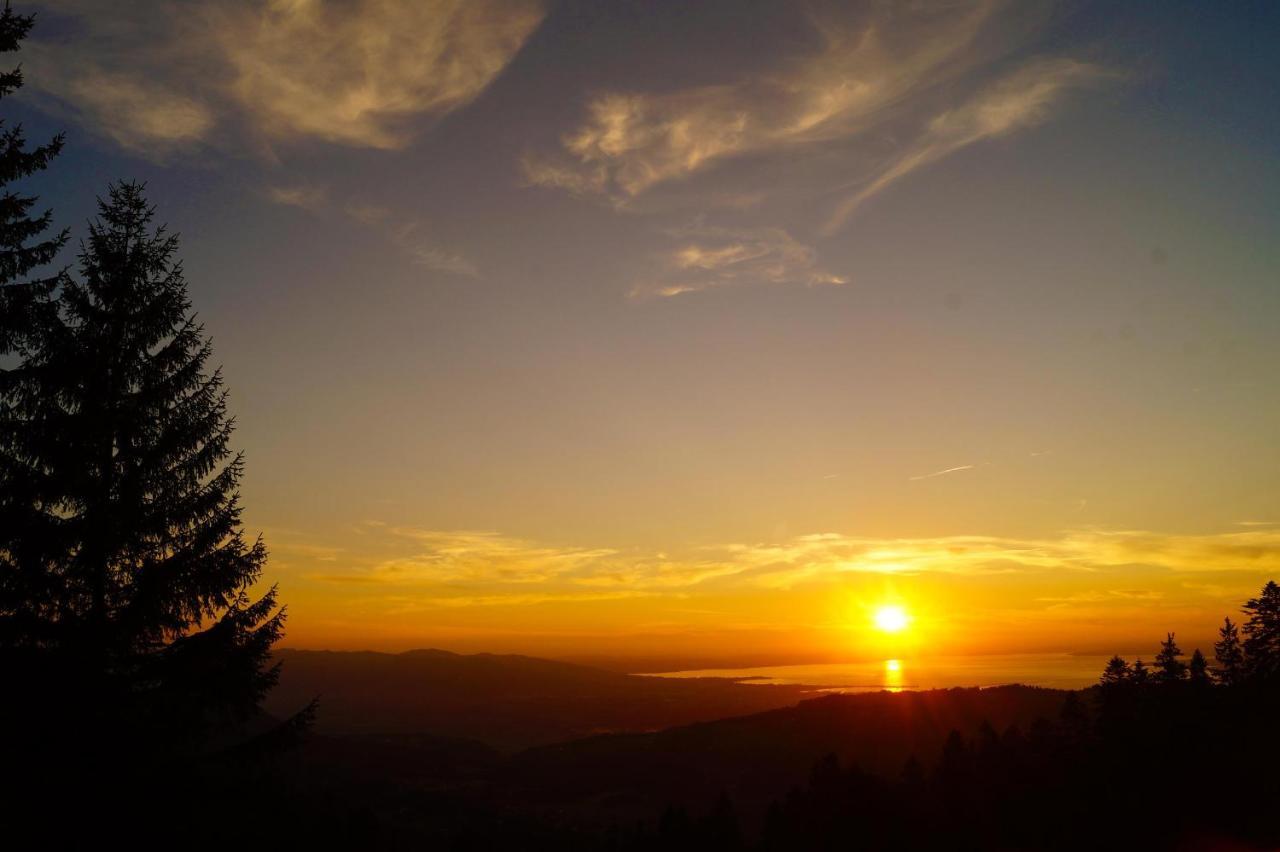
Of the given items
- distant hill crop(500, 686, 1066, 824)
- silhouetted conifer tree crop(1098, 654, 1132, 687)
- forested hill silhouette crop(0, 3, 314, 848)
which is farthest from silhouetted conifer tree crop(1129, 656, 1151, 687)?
distant hill crop(500, 686, 1066, 824)

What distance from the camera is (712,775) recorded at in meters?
180

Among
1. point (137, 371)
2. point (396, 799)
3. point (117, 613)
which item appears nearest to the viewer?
point (117, 613)

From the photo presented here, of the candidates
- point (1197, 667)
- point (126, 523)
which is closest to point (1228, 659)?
point (1197, 667)

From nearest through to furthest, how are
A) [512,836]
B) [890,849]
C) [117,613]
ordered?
1. [117,613]
2. [890,849]
3. [512,836]

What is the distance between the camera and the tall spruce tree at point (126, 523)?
1473 centimetres

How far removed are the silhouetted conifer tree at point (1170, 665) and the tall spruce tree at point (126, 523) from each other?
75.6 m

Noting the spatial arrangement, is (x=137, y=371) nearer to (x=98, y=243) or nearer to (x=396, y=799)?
(x=98, y=243)

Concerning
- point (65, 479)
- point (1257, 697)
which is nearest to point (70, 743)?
point (65, 479)

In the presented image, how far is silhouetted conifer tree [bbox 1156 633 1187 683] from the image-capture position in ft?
212

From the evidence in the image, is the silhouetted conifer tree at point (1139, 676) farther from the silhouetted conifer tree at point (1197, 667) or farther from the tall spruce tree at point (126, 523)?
the tall spruce tree at point (126, 523)

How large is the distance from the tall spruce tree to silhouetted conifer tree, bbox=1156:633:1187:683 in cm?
7556

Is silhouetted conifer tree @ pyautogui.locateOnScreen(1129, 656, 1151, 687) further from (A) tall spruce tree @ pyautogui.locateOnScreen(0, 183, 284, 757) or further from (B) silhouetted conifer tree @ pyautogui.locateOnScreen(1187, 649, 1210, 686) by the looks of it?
(A) tall spruce tree @ pyautogui.locateOnScreen(0, 183, 284, 757)

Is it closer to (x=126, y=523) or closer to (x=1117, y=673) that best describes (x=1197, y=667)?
(x=1117, y=673)

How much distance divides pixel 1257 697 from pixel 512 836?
120 meters
